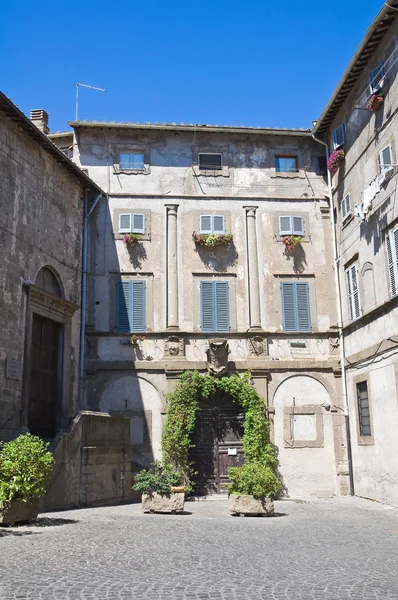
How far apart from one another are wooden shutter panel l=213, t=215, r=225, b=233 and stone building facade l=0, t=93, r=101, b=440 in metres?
3.92

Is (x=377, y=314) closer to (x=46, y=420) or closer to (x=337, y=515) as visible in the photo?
(x=337, y=515)

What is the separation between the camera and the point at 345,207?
723 inches

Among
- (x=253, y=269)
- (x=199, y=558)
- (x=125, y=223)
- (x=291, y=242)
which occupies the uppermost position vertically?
(x=125, y=223)

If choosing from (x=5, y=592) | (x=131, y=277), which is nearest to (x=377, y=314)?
(x=131, y=277)

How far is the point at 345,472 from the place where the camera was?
1767 cm

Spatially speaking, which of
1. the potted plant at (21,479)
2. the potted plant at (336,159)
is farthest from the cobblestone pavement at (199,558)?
the potted plant at (336,159)

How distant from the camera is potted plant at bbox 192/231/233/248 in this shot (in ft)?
62.6

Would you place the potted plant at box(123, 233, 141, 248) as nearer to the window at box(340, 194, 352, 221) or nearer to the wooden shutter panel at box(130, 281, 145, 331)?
the wooden shutter panel at box(130, 281, 145, 331)

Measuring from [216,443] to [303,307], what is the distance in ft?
15.4

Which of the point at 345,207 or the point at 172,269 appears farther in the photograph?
the point at 172,269

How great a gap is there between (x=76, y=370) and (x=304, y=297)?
695 cm

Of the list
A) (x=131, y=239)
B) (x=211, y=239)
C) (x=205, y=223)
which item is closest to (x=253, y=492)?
(x=211, y=239)

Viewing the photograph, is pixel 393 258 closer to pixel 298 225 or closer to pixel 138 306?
pixel 298 225

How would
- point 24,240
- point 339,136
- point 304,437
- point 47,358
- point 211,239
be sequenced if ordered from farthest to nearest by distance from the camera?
point 211,239 → point 339,136 → point 304,437 → point 47,358 → point 24,240
